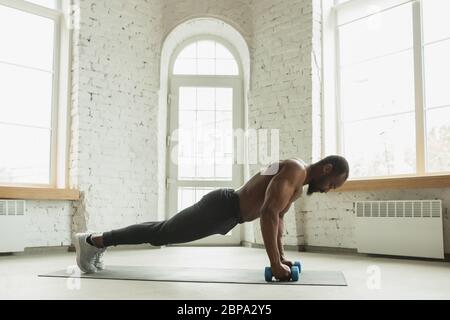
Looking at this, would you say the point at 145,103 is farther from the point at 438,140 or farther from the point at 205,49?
the point at 438,140

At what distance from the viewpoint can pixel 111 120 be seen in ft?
17.0

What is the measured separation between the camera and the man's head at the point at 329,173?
259 centimetres

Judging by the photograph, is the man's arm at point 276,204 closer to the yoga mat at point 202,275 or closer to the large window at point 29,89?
the yoga mat at point 202,275

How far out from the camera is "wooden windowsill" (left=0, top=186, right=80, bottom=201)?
14.3ft

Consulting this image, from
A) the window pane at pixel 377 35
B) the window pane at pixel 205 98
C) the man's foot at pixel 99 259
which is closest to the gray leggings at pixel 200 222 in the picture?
the man's foot at pixel 99 259

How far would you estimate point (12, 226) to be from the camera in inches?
172

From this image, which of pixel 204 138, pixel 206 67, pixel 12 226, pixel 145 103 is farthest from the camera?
pixel 206 67

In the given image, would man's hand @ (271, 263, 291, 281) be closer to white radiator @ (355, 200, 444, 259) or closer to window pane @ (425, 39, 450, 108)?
white radiator @ (355, 200, 444, 259)

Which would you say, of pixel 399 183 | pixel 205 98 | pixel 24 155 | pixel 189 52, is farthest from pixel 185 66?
pixel 399 183

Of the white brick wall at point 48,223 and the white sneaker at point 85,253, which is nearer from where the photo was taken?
the white sneaker at point 85,253

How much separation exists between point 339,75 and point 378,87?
0.51 m

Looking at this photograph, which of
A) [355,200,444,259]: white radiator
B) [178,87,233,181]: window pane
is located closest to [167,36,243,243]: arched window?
[178,87,233,181]: window pane

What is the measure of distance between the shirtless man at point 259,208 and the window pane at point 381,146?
210 cm
